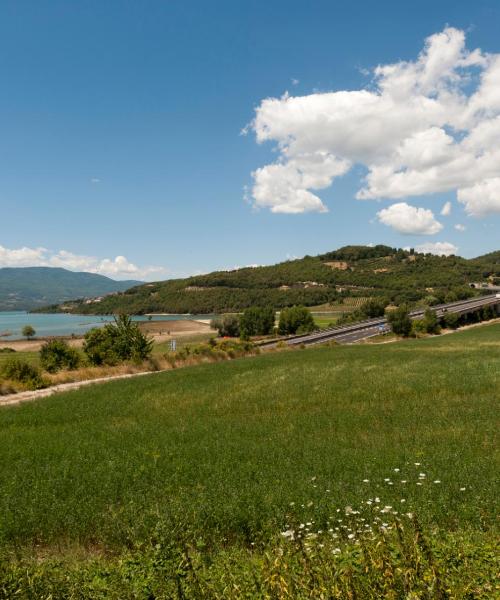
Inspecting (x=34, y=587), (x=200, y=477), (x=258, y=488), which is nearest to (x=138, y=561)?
(x=34, y=587)

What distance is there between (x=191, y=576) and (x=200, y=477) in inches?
241

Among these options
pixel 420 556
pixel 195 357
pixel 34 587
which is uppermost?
pixel 420 556

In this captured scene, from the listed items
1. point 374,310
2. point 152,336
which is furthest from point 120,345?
point 374,310

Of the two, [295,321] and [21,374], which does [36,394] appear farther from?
[295,321]

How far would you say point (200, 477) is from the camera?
1151cm

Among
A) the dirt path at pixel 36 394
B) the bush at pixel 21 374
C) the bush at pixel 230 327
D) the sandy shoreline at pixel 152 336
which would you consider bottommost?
the sandy shoreline at pixel 152 336

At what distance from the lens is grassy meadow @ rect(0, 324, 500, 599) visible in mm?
5676

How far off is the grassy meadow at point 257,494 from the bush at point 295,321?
94.6m

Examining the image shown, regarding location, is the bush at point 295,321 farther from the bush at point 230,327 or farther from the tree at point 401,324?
the tree at point 401,324

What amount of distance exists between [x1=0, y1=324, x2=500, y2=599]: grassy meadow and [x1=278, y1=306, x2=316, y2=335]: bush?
94.6 m

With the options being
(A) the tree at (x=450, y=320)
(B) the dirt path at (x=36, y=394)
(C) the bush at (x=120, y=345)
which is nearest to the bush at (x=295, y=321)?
(A) the tree at (x=450, y=320)

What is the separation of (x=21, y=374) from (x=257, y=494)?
31226mm

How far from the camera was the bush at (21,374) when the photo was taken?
3397 cm

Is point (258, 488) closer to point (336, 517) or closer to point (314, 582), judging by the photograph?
point (336, 517)
